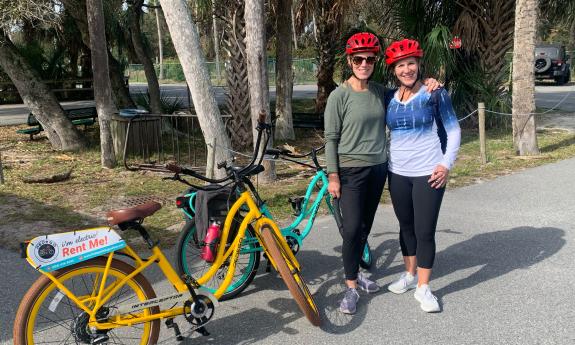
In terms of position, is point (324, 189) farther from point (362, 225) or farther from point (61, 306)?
point (61, 306)

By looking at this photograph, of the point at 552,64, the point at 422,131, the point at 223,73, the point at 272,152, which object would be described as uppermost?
the point at 223,73

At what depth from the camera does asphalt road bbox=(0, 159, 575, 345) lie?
11.5ft

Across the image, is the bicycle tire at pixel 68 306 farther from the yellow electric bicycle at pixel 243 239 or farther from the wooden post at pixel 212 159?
the wooden post at pixel 212 159

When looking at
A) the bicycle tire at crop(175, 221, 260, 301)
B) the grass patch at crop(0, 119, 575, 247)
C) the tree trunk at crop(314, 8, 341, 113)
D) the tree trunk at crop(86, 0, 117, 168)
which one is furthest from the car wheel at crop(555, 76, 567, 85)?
the bicycle tire at crop(175, 221, 260, 301)

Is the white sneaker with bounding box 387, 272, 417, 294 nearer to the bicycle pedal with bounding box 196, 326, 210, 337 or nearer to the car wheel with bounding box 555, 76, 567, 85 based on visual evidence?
the bicycle pedal with bounding box 196, 326, 210, 337

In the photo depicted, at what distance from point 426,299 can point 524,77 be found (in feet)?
22.8

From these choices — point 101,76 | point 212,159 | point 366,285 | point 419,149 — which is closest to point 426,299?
point 366,285

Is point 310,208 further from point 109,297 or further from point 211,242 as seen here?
point 109,297

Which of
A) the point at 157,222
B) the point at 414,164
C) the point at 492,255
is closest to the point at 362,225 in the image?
the point at 414,164

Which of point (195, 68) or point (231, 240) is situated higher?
point (195, 68)

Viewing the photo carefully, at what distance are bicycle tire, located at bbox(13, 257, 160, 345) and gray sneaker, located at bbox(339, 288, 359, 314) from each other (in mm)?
1266

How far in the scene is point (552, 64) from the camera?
26859mm

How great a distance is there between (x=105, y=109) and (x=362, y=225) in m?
6.80

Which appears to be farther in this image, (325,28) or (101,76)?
(325,28)
